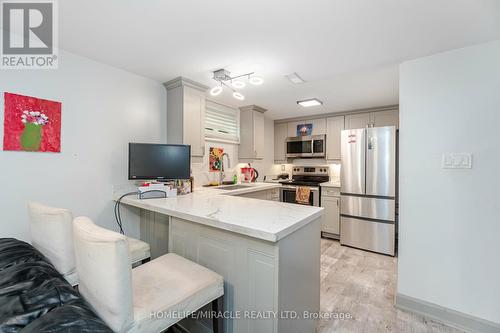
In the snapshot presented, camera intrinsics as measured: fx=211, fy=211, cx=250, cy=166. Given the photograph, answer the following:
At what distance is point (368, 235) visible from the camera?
310 centimetres

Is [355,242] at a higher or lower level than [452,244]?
lower

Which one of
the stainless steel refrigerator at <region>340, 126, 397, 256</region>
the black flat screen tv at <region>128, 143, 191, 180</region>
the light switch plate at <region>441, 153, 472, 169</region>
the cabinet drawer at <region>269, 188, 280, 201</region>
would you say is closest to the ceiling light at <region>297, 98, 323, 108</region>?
the stainless steel refrigerator at <region>340, 126, 397, 256</region>

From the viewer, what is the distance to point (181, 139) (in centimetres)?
258

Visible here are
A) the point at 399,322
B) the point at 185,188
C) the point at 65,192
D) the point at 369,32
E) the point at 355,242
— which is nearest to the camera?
the point at 369,32

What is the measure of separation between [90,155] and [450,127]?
325cm

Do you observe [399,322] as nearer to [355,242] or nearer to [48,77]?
[355,242]

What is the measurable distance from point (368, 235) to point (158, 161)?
3.04 m

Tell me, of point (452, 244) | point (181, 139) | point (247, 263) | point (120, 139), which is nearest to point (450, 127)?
point (452, 244)

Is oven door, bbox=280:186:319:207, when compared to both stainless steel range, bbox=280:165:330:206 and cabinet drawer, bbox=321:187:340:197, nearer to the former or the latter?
stainless steel range, bbox=280:165:330:206

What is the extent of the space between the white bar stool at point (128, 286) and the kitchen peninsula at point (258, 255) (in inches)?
6.1

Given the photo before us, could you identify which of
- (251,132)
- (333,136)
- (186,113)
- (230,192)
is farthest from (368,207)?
(186,113)

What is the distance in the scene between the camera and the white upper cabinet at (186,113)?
256 centimetres

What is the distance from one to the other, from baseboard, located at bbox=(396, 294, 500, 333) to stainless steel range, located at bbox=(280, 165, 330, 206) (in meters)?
1.94

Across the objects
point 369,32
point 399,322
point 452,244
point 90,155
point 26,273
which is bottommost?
point 399,322
